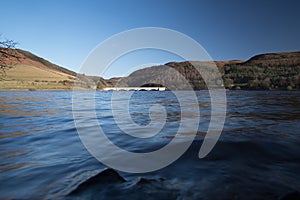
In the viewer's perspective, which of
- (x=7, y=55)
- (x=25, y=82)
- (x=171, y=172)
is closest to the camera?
(x=171, y=172)

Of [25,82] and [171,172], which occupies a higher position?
[25,82]

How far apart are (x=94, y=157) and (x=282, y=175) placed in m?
3.68

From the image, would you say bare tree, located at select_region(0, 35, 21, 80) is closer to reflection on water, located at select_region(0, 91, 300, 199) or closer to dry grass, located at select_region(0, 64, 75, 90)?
reflection on water, located at select_region(0, 91, 300, 199)

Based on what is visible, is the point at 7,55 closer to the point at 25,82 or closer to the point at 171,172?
the point at 171,172

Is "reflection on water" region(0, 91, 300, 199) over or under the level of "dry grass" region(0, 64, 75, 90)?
under

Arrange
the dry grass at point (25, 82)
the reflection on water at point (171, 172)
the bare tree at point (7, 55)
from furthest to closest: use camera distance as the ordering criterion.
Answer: the dry grass at point (25, 82), the bare tree at point (7, 55), the reflection on water at point (171, 172)

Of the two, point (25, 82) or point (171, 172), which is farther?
point (25, 82)

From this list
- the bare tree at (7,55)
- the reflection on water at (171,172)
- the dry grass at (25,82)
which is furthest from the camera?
the dry grass at (25,82)

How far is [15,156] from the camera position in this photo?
4.14 metres

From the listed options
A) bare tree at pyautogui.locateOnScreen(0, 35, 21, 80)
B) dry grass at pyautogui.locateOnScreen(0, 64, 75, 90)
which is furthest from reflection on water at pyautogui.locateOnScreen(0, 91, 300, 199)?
dry grass at pyautogui.locateOnScreen(0, 64, 75, 90)

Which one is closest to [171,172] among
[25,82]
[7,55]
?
[7,55]

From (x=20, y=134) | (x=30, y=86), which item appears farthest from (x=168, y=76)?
(x=20, y=134)

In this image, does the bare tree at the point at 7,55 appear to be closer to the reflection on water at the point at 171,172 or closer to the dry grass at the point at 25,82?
the reflection on water at the point at 171,172

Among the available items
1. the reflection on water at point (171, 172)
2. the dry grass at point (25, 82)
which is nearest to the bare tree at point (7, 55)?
the reflection on water at point (171, 172)
